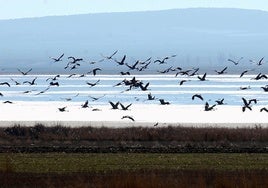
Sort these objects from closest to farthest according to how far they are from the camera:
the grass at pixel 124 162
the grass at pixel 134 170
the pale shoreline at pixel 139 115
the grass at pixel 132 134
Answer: the grass at pixel 134 170
the grass at pixel 124 162
the grass at pixel 132 134
the pale shoreline at pixel 139 115

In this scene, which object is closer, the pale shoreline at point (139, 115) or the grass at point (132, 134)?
the grass at point (132, 134)

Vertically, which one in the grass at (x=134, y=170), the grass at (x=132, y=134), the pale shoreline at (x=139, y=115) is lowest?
the grass at (x=134, y=170)

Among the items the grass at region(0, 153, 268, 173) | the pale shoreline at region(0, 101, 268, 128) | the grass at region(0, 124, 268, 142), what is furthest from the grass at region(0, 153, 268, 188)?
the pale shoreline at region(0, 101, 268, 128)

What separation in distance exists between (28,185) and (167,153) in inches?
780

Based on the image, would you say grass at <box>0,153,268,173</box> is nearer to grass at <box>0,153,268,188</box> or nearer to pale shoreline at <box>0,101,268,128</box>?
grass at <box>0,153,268,188</box>

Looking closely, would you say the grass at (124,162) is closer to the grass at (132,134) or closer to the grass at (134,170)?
the grass at (134,170)

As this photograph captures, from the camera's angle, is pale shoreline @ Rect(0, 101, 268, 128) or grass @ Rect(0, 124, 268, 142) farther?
pale shoreline @ Rect(0, 101, 268, 128)

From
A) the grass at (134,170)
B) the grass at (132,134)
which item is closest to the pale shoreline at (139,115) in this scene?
the grass at (132,134)

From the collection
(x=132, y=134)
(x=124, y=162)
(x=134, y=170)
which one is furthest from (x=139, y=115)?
(x=134, y=170)

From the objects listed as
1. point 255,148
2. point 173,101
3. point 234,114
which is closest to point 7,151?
point 255,148

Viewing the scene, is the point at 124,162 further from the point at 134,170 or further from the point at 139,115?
the point at 139,115

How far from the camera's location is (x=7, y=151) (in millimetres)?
51312

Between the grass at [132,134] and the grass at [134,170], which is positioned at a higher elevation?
the grass at [132,134]

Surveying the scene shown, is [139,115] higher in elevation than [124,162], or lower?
higher
